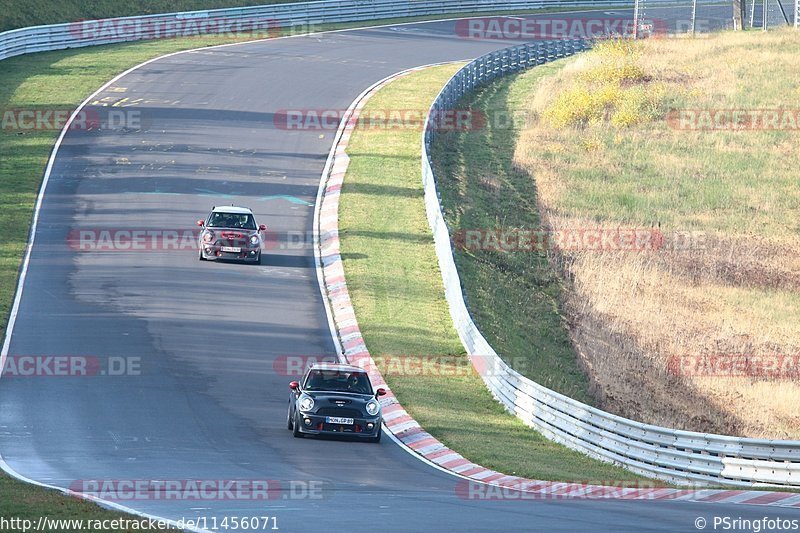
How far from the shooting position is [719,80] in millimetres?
63531

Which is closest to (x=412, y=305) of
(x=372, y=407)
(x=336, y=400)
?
(x=372, y=407)

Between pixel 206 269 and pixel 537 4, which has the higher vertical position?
pixel 537 4

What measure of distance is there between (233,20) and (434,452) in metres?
46.6

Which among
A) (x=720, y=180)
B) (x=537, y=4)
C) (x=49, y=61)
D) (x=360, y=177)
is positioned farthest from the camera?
(x=537, y=4)

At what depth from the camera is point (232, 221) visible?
36281mm

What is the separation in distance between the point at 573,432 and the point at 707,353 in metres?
10.5

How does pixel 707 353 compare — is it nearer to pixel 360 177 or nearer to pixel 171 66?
pixel 360 177

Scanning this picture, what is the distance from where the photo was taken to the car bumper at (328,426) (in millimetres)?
23891

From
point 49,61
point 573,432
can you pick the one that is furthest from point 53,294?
point 49,61

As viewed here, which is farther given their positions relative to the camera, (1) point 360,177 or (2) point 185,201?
(1) point 360,177

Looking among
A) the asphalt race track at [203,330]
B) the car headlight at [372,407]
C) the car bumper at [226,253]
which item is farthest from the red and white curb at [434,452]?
the car bumper at [226,253]

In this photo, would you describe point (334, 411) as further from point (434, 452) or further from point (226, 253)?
point (226, 253)

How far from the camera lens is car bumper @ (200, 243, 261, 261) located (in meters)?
36.2

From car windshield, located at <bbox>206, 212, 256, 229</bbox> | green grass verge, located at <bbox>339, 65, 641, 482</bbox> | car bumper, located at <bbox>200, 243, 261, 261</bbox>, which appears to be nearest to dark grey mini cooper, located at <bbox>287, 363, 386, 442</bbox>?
green grass verge, located at <bbox>339, 65, 641, 482</bbox>
